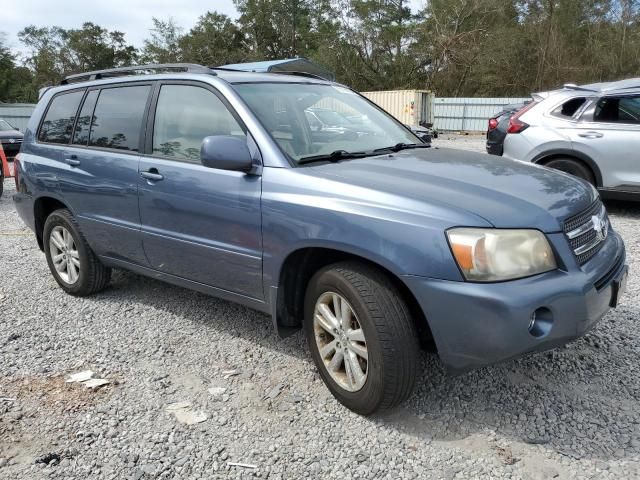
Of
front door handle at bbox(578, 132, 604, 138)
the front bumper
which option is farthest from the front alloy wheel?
front door handle at bbox(578, 132, 604, 138)

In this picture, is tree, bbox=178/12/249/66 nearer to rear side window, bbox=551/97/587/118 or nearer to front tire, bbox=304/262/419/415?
rear side window, bbox=551/97/587/118

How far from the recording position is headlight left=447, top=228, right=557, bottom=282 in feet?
7.82

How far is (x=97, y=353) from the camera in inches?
145

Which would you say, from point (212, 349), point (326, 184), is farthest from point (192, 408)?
point (326, 184)

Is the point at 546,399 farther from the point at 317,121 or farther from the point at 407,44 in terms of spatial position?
the point at 407,44

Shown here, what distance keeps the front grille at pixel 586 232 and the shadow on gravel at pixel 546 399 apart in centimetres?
80

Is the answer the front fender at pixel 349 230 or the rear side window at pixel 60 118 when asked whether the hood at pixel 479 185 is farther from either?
the rear side window at pixel 60 118

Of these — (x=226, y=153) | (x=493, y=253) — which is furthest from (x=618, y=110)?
(x=226, y=153)

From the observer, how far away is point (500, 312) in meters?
2.34

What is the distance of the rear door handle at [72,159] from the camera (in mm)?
4275

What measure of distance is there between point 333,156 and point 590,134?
4955mm

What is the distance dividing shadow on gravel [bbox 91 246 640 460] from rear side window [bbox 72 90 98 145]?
80.7 inches

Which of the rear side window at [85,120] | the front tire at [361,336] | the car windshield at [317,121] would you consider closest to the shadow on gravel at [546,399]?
the front tire at [361,336]

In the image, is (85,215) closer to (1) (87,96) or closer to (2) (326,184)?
(1) (87,96)
